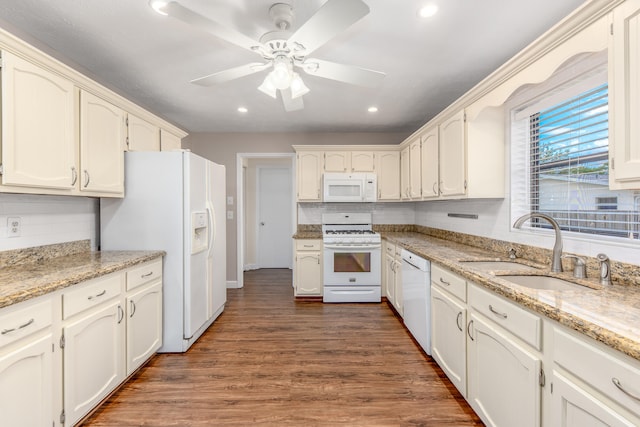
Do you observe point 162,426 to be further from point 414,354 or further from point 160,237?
point 414,354

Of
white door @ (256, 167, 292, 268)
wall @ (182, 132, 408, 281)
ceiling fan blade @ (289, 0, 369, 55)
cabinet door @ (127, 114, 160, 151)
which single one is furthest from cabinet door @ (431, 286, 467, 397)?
white door @ (256, 167, 292, 268)

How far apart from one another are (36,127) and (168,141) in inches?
56.5

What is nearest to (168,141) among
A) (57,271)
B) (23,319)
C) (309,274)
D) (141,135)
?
(141,135)

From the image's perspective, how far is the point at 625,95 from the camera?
1.13 metres

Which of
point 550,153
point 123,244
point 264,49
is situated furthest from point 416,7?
point 123,244

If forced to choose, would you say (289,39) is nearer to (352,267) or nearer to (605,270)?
(605,270)

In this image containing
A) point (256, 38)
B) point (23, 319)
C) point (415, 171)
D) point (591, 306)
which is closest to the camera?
point (591, 306)

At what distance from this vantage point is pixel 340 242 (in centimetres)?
378

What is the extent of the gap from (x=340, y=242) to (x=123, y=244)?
2292 millimetres

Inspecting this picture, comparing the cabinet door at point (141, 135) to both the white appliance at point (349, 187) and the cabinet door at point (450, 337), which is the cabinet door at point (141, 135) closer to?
the white appliance at point (349, 187)

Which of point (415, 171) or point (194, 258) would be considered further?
point (415, 171)

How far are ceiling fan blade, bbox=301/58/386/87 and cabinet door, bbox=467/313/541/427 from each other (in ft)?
5.13

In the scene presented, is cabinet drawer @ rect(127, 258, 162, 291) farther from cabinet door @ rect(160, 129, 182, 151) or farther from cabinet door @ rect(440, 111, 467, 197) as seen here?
cabinet door @ rect(440, 111, 467, 197)

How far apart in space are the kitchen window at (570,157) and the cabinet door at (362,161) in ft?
6.51
